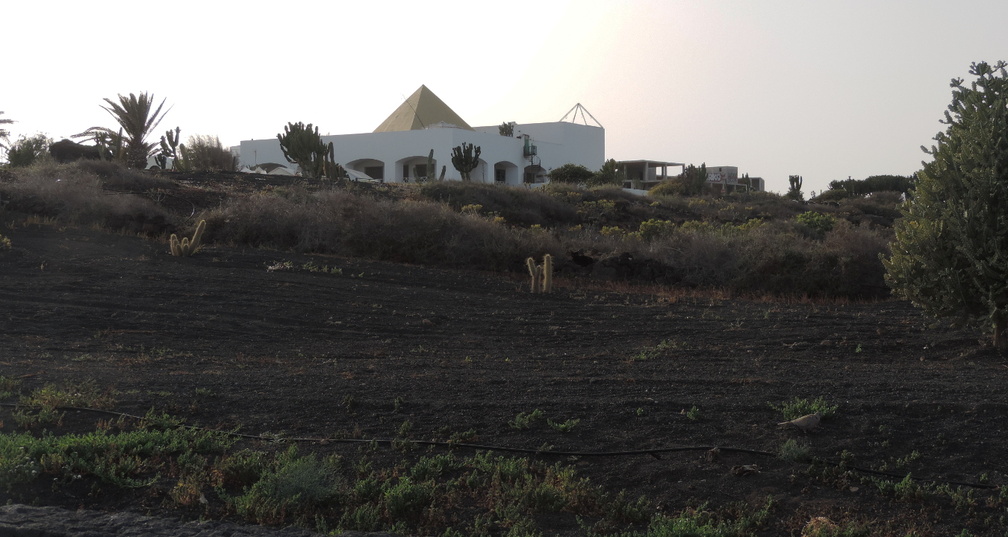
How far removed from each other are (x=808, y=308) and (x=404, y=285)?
700 centimetres

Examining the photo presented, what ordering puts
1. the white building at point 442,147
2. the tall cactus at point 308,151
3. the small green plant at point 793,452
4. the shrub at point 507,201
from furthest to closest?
the white building at point 442,147 → the tall cactus at point 308,151 → the shrub at point 507,201 → the small green plant at point 793,452

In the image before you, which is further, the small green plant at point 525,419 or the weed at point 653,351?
the weed at point 653,351

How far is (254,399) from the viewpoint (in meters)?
7.37

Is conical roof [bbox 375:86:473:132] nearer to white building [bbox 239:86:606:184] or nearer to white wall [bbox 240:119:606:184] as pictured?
white building [bbox 239:86:606:184]

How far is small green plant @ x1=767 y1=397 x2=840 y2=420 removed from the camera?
636 cm

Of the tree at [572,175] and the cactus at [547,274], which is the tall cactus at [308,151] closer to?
the tree at [572,175]

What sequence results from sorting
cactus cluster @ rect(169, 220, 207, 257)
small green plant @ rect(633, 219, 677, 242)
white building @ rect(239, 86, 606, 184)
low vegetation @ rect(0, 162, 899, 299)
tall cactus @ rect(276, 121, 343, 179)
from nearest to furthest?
cactus cluster @ rect(169, 220, 207, 257)
low vegetation @ rect(0, 162, 899, 299)
small green plant @ rect(633, 219, 677, 242)
tall cactus @ rect(276, 121, 343, 179)
white building @ rect(239, 86, 606, 184)

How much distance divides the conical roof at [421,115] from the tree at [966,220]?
174 ft

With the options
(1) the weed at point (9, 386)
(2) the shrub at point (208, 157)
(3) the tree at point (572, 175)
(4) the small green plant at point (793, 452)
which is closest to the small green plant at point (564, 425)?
(4) the small green plant at point (793, 452)

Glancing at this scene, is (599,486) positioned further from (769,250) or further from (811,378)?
(769,250)

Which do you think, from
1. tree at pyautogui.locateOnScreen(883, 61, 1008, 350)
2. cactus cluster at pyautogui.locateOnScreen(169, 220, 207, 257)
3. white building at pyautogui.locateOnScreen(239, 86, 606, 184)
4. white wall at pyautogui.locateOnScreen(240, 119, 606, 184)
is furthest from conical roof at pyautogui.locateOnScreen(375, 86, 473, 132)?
tree at pyautogui.locateOnScreen(883, 61, 1008, 350)

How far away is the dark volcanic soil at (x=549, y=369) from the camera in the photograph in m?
5.60

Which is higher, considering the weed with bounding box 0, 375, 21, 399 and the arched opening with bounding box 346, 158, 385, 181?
the arched opening with bounding box 346, 158, 385, 181

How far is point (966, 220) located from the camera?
9086 millimetres
